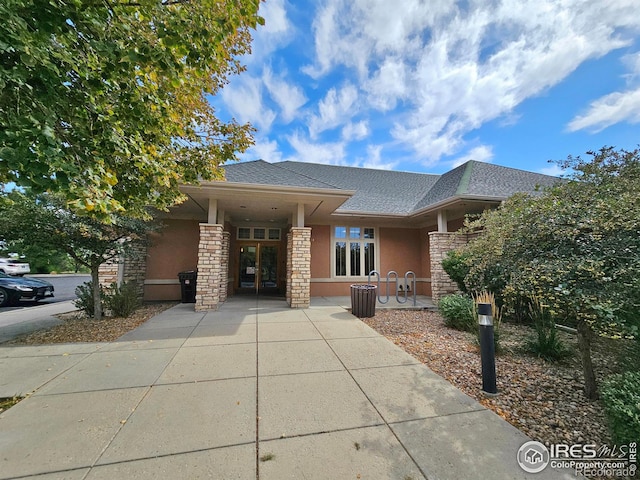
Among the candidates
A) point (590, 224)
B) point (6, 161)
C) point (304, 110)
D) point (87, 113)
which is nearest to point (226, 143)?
point (87, 113)

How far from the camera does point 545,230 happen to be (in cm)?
281

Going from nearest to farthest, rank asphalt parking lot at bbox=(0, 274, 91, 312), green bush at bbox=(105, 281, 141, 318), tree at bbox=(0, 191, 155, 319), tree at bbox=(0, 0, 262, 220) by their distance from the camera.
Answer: tree at bbox=(0, 0, 262, 220) < tree at bbox=(0, 191, 155, 319) < green bush at bbox=(105, 281, 141, 318) < asphalt parking lot at bbox=(0, 274, 91, 312)

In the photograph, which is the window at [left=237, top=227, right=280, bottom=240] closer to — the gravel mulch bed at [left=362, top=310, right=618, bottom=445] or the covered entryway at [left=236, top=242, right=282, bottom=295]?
the covered entryway at [left=236, top=242, right=282, bottom=295]

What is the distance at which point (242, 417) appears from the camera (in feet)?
7.53

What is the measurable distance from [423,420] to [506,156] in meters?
13.4

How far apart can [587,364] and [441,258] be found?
560 centimetres

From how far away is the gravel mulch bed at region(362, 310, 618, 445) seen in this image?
7.36ft

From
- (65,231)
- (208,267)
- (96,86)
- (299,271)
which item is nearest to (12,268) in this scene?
(65,231)

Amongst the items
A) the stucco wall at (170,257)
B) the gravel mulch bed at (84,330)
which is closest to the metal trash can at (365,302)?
the gravel mulch bed at (84,330)

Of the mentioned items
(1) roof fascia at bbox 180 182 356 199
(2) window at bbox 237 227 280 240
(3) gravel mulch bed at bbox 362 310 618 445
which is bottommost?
(3) gravel mulch bed at bbox 362 310 618 445

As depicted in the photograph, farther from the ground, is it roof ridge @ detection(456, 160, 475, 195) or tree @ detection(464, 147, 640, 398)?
roof ridge @ detection(456, 160, 475, 195)

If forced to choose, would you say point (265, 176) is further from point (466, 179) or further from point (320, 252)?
point (466, 179)

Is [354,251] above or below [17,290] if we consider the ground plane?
above

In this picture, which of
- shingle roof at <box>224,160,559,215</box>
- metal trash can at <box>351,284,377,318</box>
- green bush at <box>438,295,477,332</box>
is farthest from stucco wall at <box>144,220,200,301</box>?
green bush at <box>438,295,477,332</box>
